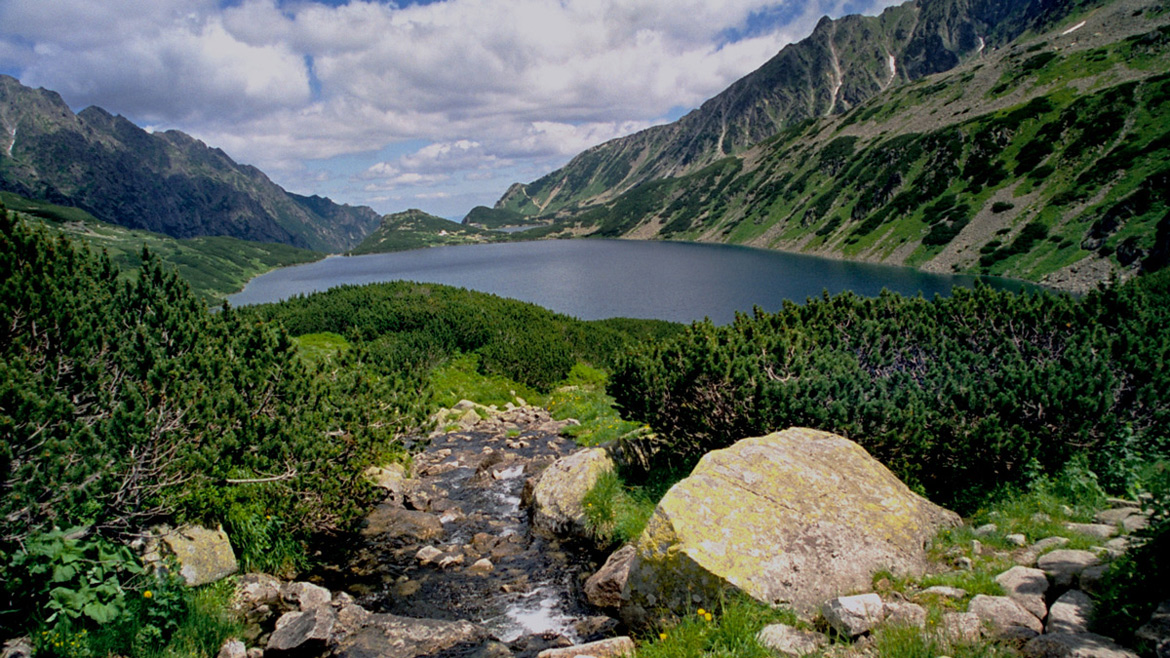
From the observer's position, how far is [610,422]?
22.2m

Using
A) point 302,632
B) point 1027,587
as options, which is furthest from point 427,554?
point 1027,587

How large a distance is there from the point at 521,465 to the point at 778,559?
12.0 metres

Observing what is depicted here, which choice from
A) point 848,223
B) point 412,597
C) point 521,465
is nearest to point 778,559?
point 412,597

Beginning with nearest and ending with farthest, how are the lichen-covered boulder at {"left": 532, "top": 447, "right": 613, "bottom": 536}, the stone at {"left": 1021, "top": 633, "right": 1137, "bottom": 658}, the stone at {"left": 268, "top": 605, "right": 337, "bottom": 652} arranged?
the stone at {"left": 1021, "top": 633, "right": 1137, "bottom": 658} < the stone at {"left": 268, "top": 605, "right": 337, "bottom": 652} < the lichen-covered boulder at {"left": 532, "top": 447, "right": 613, "bottom": 536}

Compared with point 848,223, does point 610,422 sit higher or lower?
lower

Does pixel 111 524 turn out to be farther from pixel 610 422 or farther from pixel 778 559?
pixel 610 422

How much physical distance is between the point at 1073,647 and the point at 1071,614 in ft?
2.26

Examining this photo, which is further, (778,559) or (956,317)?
(956,317)

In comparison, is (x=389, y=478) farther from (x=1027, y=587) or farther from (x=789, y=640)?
(x=1027, y=587)

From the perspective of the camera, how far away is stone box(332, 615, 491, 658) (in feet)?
28.7

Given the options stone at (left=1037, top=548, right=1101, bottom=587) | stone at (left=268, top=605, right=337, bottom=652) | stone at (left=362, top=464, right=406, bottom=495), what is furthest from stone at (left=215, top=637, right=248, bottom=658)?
stone at (left=1037, top=548, right=1101, bottom=587)

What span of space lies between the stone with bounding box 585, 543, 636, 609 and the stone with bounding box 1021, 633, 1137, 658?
5.80 metres

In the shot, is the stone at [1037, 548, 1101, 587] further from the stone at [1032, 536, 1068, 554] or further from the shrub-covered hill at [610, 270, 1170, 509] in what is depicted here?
the shrub-covered hill at [610, 270, 1170, 509]

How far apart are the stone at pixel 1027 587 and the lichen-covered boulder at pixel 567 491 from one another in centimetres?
822
